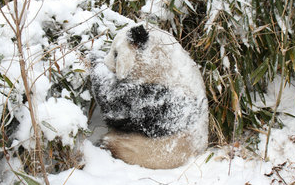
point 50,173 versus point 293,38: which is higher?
point 293,38

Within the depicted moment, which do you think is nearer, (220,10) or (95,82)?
(95,82)

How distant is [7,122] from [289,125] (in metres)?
1.89

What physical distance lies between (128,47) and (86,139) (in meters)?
0.67

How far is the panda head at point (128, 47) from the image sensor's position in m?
1.91

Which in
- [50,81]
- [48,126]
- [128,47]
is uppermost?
[128,47]

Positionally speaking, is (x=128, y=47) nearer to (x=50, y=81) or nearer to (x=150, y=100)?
(x=150, y=100)

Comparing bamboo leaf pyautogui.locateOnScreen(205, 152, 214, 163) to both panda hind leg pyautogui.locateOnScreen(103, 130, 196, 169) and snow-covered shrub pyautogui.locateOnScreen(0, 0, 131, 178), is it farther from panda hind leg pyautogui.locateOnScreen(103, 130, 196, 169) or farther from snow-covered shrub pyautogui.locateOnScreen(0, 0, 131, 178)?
snow-covered shrub pyautogui.locateOnScreen(0, 0, 131, 178)

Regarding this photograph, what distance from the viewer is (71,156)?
183cm

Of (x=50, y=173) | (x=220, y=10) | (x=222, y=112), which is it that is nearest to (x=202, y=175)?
(x=222, y=112)

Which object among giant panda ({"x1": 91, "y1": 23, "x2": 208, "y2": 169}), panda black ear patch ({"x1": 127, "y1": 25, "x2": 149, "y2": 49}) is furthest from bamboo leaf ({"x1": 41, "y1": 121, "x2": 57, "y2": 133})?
panda black ear patch ({"x1": 127, "y1": 25, "x2": 149, "y2": 49})

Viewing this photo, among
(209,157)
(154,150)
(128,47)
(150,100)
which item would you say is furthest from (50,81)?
(209,157)

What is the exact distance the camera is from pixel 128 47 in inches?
76.2

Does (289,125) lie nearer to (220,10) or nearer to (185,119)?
(185,119)

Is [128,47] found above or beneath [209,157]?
above
